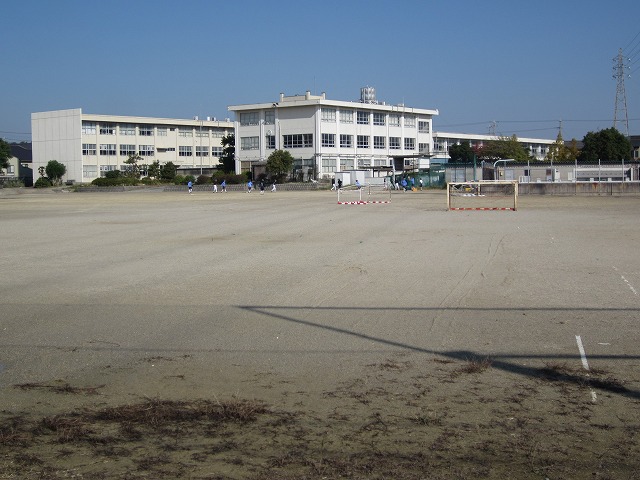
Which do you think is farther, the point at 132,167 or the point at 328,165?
the point at 132,167

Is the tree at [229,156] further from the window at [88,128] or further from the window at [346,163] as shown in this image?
the window at [88,128]

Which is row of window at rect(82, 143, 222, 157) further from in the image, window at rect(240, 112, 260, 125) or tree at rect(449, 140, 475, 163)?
tree at rect(449, 140, 475, 163)

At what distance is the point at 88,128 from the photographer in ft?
376

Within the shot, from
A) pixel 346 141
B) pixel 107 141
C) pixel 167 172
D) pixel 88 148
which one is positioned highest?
pixel 107 141

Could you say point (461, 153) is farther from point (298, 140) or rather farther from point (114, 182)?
point (114, 182)

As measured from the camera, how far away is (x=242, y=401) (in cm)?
704

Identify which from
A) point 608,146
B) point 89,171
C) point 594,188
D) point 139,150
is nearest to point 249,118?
point 139,150

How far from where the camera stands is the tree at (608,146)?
94625 millimetres

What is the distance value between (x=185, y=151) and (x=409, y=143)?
128 ft

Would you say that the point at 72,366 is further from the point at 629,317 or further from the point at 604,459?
the point at 629,317

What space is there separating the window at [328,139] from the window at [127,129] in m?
36.7

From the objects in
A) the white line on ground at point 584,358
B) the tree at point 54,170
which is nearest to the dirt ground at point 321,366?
the white line on ground at point 584,358

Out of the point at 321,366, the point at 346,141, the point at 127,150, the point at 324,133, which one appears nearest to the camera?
the point at 321,366

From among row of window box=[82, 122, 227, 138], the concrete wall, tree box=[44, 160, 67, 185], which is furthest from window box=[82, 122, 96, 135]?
the concrete wall
